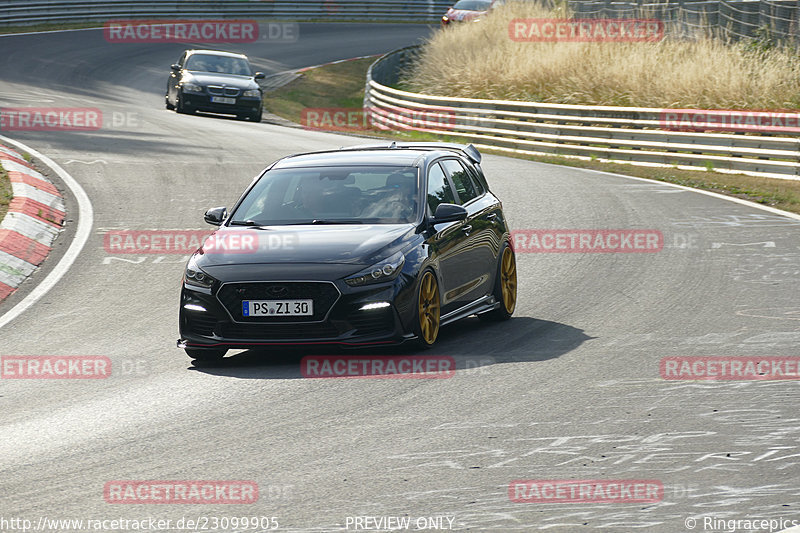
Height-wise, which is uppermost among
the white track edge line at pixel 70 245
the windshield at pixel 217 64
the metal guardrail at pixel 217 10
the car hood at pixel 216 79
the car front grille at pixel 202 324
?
the car front grille at pixel 202 324

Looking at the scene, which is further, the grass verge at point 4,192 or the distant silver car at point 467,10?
the distant silver car at point 467,10

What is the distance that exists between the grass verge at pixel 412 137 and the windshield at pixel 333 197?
9.61 metres

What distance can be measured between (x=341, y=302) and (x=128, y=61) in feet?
121

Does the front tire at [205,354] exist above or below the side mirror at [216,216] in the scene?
below

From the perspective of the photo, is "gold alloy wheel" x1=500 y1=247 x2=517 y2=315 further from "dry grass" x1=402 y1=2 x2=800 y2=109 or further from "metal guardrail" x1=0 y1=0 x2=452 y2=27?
"metal guardrail" x1=0 y1=0 x2=452 y2=27

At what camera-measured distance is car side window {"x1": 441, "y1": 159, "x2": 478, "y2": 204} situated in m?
11.4

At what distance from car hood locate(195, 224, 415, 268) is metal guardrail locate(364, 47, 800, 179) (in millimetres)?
13356

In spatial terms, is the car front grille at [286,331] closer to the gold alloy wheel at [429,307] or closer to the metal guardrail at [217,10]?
the gold alloy wheel at [429,307]

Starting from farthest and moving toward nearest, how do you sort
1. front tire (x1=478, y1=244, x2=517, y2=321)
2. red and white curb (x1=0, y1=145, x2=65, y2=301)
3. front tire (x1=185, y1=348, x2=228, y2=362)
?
red and white curb (x1=0, y1=145, x2=65, y2=301), front tire (x1=478, y1=244, x2=517, y2=321), front tire (x1=185, y1=348, x2=228, y2=362)

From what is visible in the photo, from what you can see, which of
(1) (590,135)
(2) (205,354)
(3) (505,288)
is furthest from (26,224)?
(1) (590,135)

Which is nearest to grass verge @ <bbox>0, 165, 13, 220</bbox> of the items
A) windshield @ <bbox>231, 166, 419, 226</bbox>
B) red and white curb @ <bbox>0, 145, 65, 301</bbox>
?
red and white curb @ <bbox>0, 145, 65, 301</bbox>

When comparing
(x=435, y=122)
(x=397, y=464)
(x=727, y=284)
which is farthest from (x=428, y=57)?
(x=397, y=464)

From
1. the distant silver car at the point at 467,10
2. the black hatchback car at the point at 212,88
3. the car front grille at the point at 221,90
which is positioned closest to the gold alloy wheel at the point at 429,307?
the black hatchback car at the point at 212,88

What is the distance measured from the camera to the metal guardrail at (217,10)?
157 ft
